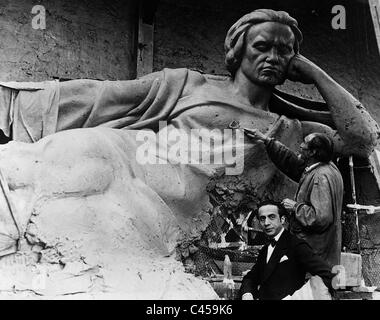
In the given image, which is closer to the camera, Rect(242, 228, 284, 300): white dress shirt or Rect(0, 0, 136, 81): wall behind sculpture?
Rect(242, 228, 284, 300): white dress shirt

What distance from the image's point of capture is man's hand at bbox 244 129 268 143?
4.23m

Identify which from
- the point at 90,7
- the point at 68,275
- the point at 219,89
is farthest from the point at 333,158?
the point at 90,7

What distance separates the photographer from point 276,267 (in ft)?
12.4

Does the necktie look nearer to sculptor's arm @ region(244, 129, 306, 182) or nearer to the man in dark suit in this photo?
the man in dark suit

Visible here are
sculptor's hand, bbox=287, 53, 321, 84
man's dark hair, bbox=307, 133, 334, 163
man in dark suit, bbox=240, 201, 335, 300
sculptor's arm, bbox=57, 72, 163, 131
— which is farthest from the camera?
sculptor's hand, bbox=287, 53, 321, 84

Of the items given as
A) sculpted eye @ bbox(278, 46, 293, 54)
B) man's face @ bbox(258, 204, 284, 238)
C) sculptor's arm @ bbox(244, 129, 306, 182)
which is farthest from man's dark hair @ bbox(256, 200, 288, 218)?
sculpted eye @ bbox(278, 46, 293, 54)

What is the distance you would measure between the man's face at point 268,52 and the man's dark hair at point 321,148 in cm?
50

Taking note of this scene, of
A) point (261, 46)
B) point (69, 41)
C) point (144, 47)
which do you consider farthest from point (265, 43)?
point (69, 41)

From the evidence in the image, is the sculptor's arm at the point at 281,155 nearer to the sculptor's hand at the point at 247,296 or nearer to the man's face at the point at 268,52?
the man's face at the point at 268,52

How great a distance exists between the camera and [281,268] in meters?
3.78

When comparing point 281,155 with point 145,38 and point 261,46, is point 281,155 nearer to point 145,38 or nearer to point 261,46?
point 261,46

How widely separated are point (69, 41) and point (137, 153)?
198 cm

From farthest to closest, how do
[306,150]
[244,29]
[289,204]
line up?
Answer: 1. [244,29]
2. [306,150]
3. [289,204]

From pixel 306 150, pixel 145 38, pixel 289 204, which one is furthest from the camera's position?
pixel 145 38
